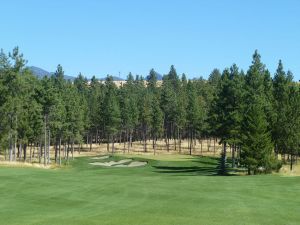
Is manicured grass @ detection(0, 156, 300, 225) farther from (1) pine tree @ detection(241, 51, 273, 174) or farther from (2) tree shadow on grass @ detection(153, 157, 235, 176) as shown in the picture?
(2) tree shadow on grass @ detection(153, 157, 235, 176)

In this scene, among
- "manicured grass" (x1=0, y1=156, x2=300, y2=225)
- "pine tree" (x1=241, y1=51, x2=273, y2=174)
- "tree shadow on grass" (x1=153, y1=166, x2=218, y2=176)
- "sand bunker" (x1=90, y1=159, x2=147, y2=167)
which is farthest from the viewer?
"sand bunker" (x1=90, y1=159, x2=147, y2=167)

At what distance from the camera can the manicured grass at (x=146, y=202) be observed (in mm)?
23906

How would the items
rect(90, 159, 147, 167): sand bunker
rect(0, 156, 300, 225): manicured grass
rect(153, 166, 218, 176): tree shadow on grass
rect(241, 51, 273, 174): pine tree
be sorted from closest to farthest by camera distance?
rect(0, 156, 300, 225): manicured grass
rect(241, 51, 273, 174): pine tree
rect(153, 166, 218, 176): tree shadow on grass
rect(90, 159, 147, 167): sand bunker

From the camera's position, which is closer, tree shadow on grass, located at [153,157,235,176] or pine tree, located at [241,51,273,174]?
pine tree, located at [241,51,273,174]

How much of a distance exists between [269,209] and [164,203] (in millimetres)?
6483

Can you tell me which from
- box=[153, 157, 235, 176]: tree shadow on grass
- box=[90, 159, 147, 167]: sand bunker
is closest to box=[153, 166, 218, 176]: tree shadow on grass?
box=[153, 157, 235, 176]: tree shadow on grass

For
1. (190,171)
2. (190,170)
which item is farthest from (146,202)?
(190,170)

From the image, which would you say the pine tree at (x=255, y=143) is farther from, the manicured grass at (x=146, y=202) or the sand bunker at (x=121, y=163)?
Answer: the sand bunker at (x=121, y=163)

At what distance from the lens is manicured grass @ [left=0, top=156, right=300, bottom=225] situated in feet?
78.4

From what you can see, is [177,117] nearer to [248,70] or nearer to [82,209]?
[248,70]

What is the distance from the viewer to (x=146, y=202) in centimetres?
3002

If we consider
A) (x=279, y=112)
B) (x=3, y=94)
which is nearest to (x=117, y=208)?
(x=279, y=112)

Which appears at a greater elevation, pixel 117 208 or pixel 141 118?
pixel 141 118

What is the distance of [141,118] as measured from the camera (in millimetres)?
141375
